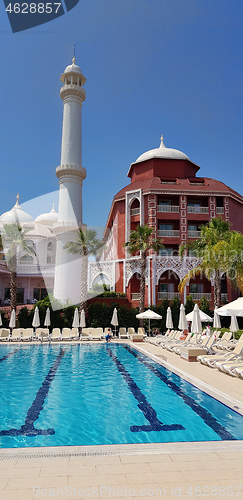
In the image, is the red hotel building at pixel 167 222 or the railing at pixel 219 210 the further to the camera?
the railing at pixel 219 210

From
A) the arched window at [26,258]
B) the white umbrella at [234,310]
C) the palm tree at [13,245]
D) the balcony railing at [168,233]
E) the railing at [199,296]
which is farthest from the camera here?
the arched window at [26,258]

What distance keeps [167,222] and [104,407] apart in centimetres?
2625

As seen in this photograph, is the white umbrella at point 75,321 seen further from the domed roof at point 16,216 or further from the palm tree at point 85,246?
the domed roof at point 16,216

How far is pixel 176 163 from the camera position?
35.2 metres

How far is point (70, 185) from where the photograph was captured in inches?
1358

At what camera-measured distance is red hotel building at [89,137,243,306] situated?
100ft

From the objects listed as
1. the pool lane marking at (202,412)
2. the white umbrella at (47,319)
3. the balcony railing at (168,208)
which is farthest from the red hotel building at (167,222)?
the pool lane marking at (202,412)

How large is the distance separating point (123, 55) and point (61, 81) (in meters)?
18.3

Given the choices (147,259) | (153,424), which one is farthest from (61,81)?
(153,424)

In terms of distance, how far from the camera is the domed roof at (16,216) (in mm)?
57312

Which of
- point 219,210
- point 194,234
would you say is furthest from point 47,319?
point 219,210

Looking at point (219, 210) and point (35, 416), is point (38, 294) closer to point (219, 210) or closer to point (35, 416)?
point (219, 210)

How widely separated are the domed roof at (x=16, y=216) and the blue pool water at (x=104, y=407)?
46076 millimetres

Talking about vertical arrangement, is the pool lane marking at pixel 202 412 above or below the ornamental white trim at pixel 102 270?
below
